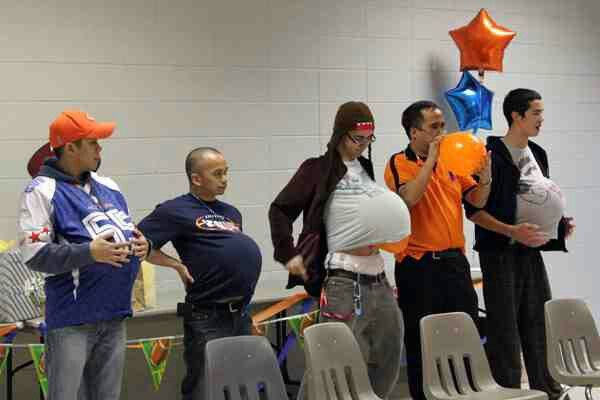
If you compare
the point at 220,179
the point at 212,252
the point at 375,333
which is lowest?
the point at 375,333

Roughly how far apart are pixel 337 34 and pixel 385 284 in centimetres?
214

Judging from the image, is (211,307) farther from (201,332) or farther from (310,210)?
(310,210)

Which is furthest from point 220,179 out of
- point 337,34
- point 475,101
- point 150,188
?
point 475,101

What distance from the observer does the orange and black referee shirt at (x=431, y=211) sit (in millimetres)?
3928

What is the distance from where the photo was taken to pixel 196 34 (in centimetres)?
480

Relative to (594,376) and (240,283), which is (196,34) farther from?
(594,376)

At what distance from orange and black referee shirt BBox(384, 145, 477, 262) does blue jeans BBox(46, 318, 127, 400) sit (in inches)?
54.5

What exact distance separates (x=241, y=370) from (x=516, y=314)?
172cm

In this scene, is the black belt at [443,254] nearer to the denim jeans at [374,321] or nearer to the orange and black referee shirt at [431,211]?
the orange and black referee shirt at [431,211]

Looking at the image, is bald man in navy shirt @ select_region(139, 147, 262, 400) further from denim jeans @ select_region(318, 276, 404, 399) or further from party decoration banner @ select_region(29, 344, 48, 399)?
party decoration banner @ select_region(29, 344, 48, 399)

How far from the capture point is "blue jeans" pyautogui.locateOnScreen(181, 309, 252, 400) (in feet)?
11.8

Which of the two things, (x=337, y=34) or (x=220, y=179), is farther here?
(x=337, y=34)

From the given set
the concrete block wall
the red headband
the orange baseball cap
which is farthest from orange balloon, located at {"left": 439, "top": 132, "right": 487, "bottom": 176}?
the orange baseball cap

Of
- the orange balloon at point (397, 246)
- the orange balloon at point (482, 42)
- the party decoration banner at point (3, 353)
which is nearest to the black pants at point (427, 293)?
the orange balloon at point (397, 246)
